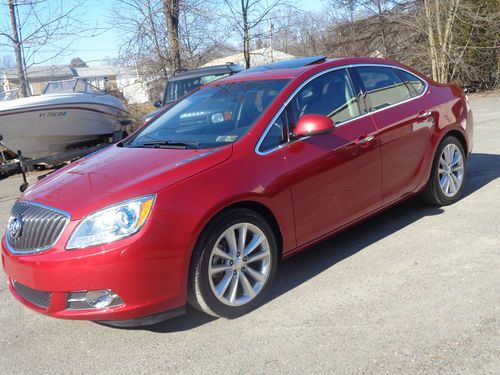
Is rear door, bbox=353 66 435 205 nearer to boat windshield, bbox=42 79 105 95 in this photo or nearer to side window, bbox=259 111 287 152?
side window, bbox=259 111 287 152

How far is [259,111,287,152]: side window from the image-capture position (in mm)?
3881

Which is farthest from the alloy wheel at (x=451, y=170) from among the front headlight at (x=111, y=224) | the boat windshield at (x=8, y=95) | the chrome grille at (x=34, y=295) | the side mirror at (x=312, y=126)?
the boat windshield at (x=8, y=95)

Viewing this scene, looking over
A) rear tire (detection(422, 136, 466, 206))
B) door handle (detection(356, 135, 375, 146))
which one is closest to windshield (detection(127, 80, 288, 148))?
door handle (detection(356, 135, 375, 146))

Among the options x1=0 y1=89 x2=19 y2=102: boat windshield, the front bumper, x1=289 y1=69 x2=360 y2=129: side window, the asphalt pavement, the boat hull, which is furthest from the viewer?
x1=0 y1=89 x2=19 y2=102: boat windshield

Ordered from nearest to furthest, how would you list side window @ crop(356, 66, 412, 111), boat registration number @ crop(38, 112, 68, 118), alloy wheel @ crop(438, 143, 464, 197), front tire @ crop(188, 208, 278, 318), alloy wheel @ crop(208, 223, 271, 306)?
front tire @ crop(188, 208, 278, 318) < alloy wheel @ crop(208, 223, 271, 306) < side window @ crop(356, 66, 412, 111) < alloy wheel @ crop(438, 143, 464, 197) < boat registration number @ crop(38, 112, 68, 118)

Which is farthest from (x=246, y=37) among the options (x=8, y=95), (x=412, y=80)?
(x=412, y=80)

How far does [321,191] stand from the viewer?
13.4 ft

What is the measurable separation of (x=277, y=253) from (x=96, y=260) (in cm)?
138

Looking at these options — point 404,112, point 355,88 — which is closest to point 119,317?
point 355,88

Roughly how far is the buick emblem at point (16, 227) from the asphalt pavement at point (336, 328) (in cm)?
72

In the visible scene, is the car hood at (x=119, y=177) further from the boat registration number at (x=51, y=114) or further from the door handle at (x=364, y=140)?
the boat registration number at (x=51, y=114)

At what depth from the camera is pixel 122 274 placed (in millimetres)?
3121

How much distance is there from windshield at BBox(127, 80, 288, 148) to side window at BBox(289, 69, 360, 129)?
208 millimetres

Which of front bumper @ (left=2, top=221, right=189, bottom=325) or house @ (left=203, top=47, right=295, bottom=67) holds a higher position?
house @ (left=203, top=47, right=295, bottom=67)
